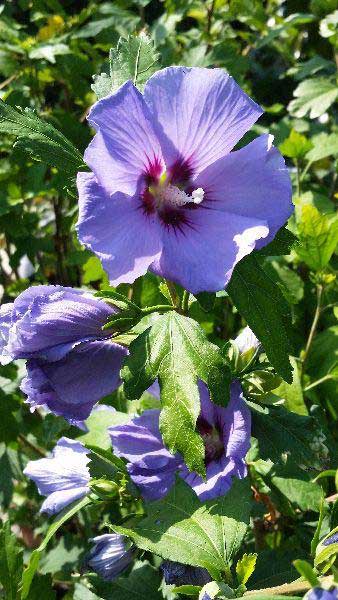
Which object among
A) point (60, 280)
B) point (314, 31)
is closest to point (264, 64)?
point (314, 31)

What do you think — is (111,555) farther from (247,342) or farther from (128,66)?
(128,66)

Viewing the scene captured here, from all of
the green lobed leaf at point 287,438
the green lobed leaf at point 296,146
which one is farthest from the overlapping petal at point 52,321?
the green lobed leaf at point 296,146

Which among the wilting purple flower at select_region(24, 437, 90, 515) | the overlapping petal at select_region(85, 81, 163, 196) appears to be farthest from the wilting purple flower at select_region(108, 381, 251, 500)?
the overlapping petal at select_region(85, 81, 163, 196)

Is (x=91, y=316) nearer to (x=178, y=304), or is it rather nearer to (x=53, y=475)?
(x=178, y=304)

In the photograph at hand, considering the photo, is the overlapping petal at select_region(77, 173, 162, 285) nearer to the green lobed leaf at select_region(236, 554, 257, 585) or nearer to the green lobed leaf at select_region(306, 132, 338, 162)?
the green lobed leaf at select_region(236, 554, 257, 585)

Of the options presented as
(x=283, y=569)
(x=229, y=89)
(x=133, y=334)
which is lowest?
(x=283, y=569)
